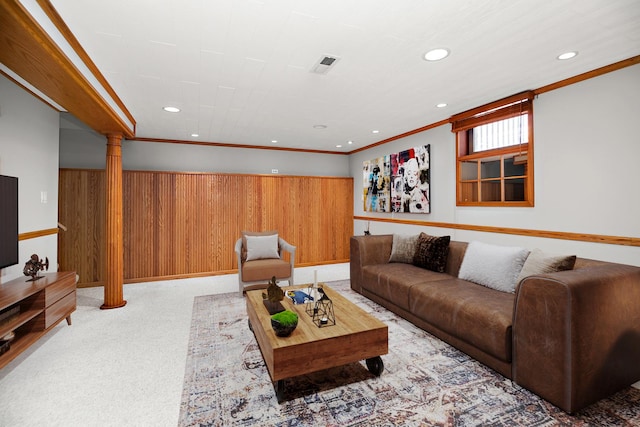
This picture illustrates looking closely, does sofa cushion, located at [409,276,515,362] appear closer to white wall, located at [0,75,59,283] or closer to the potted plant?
the potted plant

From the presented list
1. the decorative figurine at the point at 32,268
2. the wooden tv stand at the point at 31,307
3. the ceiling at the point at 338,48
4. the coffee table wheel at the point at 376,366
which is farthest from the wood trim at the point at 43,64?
the coffee table wheel at the point at 376,366

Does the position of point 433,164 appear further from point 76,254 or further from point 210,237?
point 76,254

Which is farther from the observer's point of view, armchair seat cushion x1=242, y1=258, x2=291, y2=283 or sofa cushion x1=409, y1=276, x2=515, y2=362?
armchair seat cushion x1=242, y1=258, x2=291, y2=283

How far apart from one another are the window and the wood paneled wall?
9.64 feet

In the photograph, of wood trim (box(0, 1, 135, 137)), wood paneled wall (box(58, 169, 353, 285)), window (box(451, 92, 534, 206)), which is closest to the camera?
wood trim (box(0, 1, 135, 137))

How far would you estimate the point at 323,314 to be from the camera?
2.37 m

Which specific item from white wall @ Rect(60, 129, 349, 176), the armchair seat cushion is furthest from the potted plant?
white wall @ Rect(60, 129, 349, 176)

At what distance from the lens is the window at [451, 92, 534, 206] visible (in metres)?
3.24

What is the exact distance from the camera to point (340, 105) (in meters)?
3.54

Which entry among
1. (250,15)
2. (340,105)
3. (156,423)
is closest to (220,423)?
(156,423)

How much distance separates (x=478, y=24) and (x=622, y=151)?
5.89ft

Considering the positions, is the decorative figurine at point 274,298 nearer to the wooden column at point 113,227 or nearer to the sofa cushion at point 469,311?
the sofa cushion at point 469,311

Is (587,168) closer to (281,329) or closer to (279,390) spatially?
(281,329)

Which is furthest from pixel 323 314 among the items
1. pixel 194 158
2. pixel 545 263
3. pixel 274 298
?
pixel 194 158
